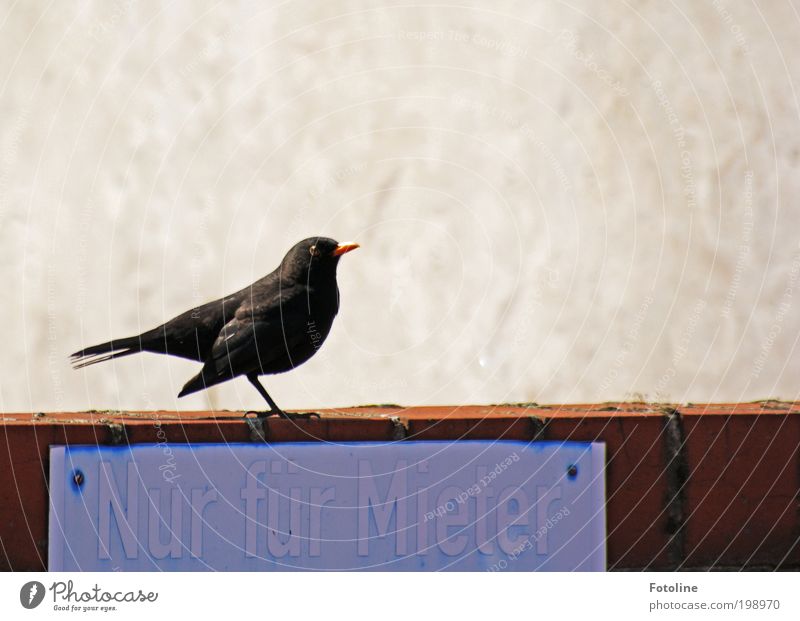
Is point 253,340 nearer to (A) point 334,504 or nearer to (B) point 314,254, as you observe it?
(B) point 314,254

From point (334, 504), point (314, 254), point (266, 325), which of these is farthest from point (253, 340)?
point (334, 504)

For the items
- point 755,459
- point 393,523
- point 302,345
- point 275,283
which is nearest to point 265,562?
point 393,523

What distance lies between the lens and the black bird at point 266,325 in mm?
2492

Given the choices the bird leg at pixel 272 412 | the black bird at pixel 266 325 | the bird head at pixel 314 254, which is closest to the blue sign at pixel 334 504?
the bird leg at pixel 272 412

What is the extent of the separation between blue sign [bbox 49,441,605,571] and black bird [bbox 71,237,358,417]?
17.6 inches

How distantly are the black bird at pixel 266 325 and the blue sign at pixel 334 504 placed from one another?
45cm

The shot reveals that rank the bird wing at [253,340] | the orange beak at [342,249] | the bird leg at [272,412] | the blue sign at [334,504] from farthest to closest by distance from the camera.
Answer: the orange beak at [342,249] → the bird wing at [253,340] → the bird leg at [272,412] → the blue sign at [334,504]

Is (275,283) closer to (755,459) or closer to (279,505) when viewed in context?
(279,505)

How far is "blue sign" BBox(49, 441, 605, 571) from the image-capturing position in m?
2.00

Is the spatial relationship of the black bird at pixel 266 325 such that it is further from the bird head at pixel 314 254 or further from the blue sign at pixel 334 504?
the blue sign at pixel 334 504

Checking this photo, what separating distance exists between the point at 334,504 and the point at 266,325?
2.14 ft

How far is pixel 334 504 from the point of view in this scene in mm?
2008

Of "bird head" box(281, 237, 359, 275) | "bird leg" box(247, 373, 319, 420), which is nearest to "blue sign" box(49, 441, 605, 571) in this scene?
"bird leg" box(247, 373, 319, 420)

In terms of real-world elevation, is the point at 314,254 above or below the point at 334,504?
above
